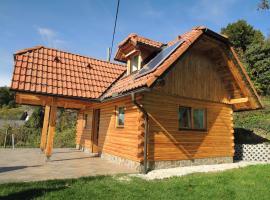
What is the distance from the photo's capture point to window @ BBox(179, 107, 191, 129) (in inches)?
447

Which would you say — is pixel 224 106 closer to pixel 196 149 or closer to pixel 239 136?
pixel 196 149

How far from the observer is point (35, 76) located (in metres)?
11.7

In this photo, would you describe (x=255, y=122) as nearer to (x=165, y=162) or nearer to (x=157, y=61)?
(x=165, y=162)

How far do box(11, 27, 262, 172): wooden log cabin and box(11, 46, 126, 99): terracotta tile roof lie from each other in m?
0.05

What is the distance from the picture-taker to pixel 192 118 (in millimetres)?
11750

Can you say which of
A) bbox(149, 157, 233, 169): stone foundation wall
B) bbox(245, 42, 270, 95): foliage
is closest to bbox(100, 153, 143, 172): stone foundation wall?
bbox(149, 157, 233, 169): stone foundation wall

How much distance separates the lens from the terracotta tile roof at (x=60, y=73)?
11.3 m

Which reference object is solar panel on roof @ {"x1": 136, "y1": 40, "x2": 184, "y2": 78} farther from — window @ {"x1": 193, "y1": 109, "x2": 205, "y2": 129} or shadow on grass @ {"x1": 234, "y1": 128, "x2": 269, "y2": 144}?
shadow on grass @ {"x1": 234, "y1": 128, "x2": 269, "y2": 144}

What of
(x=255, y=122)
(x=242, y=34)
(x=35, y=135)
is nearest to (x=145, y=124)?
(x=255, y=122)

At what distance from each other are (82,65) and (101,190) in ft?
31.7

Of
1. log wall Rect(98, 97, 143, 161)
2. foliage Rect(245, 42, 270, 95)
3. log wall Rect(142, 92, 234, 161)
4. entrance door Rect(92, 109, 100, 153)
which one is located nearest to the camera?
log wall Rect(98, 97, 143, 161)

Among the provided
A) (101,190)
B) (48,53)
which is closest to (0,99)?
(48,53)

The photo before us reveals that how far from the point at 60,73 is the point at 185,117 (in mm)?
6944

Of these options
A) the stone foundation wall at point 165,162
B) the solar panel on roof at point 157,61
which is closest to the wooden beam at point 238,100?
the stone foundation wall at point 165,162
